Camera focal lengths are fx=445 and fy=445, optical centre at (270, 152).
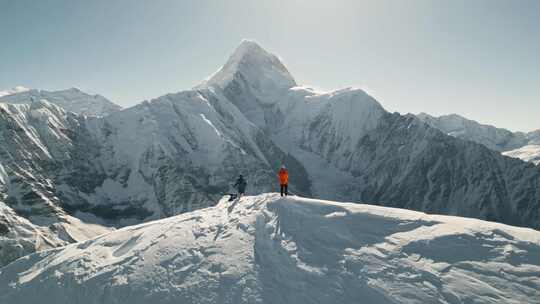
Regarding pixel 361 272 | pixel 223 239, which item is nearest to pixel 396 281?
pixel 361 272

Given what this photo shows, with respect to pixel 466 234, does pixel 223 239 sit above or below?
below

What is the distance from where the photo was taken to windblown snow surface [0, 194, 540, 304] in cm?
2400

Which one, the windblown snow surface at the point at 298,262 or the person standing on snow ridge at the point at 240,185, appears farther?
the person standing on snow ridge at the point at 240,185

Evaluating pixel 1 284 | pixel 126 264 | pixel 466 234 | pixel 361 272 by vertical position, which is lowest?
pixel 1 284

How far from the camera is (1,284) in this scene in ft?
107

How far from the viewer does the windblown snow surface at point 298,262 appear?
78.7 feet

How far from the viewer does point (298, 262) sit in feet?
90.1

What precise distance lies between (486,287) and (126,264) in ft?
73.8

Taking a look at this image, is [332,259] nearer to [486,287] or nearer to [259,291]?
[259,291]

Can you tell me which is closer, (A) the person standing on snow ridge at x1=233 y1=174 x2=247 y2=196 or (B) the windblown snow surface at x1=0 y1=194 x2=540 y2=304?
(B) the windblown snow surface at x1=0 y1=194 x2=540 y2=304

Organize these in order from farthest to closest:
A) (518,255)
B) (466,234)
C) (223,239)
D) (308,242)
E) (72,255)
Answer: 1. (72,255)
2. (223,239)
3. (308,242)
4. (466,234)
5. (518,255)

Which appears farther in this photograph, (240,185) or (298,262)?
(240,185)

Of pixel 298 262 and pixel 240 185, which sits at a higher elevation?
pixel 240 185

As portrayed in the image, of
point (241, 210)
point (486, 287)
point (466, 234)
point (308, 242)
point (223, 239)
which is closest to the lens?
point (486, 287)
